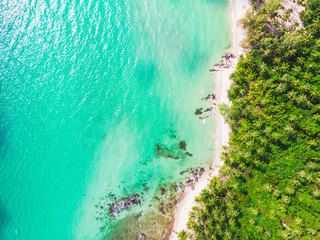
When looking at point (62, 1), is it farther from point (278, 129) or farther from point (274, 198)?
point (274, 198)

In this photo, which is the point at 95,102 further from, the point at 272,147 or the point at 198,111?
the point at 272,147

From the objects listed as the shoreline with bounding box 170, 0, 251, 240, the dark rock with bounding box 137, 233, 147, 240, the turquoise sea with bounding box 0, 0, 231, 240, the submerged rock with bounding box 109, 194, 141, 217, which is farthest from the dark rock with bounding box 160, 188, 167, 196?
the dark rock with bounding box 137, 233, 147, 240

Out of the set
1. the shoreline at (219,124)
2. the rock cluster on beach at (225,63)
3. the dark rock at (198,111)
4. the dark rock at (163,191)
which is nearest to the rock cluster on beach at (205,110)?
the dark rock at (198,111)

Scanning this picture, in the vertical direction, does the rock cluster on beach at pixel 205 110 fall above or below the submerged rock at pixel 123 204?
above

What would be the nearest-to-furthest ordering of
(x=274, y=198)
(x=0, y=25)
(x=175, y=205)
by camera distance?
(x=274, y=198), (x=175, y=205), (x=0, y=25)

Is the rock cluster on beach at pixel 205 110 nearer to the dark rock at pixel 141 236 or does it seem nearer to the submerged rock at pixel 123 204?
the submerged rock at pixel 123 204

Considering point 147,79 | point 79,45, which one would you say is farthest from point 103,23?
point 147,79
